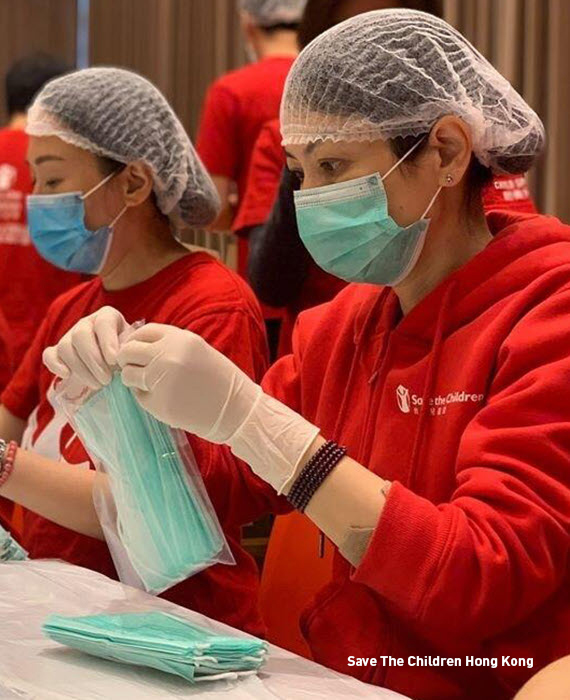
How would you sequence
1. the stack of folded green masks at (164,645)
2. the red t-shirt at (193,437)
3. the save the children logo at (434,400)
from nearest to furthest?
1. the stack of folded green masks at (164,645)
2. the save the children logo at (434,400)
3. the red t-shirt at (193,437)

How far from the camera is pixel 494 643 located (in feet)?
4.07

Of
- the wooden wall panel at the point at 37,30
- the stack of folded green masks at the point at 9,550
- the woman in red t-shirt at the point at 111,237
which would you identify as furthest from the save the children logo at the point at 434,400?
the wooden wall panel at the point at 37,30

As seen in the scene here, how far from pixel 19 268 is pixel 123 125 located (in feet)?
4.38

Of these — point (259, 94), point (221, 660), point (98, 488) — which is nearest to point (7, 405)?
point (98, 488)

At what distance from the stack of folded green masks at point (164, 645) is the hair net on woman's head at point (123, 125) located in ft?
3.24

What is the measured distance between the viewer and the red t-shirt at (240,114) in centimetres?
268

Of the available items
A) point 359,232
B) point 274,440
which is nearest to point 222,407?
point 274,440

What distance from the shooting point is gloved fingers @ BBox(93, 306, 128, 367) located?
1382 millimetres

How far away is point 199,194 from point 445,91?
780 millimetres

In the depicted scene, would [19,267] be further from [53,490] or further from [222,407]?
[222,407]

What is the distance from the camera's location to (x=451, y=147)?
1.36 m

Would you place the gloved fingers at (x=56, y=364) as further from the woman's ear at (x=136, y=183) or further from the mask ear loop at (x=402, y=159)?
the woman's ear at (x=136, y=183)

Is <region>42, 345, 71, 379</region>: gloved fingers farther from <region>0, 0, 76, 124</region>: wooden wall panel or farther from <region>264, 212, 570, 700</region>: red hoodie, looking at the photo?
<region>0, 0, 76, 124</region>: wooden wall panel

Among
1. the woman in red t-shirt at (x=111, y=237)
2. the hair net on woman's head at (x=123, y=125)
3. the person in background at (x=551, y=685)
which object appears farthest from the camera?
the hair net on woman's head at (x=123, y=125)
